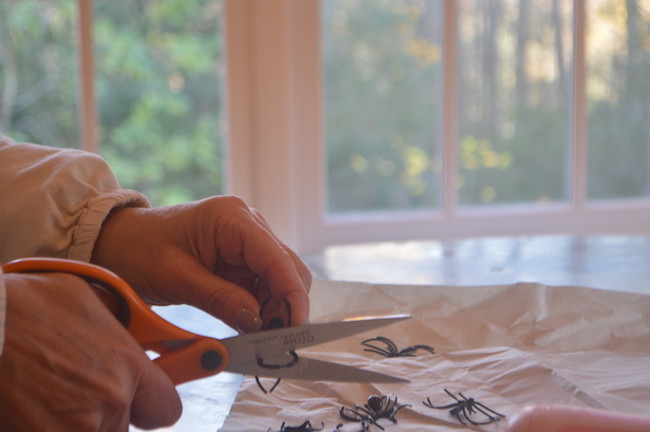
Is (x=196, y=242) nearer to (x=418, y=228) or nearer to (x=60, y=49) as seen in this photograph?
(x=418, y=228)

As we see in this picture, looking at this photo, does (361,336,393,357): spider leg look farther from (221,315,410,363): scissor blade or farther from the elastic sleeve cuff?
the elastic sleeve cuff

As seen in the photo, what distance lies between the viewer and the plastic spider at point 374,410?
637mm

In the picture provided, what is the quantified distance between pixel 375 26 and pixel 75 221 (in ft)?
4.74

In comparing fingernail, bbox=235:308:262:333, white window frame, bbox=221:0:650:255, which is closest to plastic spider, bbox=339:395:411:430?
fingernail, bbox=235:308:262:333

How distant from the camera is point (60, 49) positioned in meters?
2.02

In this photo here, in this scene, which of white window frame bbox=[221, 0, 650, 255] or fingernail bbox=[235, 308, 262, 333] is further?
white window frame bbox=[221, 0, 650, 255]

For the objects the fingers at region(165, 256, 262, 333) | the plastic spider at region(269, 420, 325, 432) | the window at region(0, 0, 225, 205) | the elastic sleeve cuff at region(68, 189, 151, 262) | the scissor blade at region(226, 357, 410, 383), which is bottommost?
the plastic spider at region(269, 420, 325, 432)

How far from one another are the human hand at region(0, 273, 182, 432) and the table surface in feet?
1.19

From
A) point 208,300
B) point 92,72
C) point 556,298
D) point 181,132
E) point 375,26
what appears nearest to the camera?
point 208,300

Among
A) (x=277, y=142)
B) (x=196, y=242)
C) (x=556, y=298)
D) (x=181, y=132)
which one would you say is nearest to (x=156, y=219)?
(x=196, y=242)

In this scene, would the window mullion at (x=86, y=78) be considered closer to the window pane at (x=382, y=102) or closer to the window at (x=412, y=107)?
the window at (x=412, y=107)

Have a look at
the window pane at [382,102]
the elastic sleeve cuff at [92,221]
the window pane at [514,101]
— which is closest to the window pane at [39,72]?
the window pane at [382,102]

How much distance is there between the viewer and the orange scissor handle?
23.4 inches

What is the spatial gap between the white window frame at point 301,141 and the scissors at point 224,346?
1.19 m
